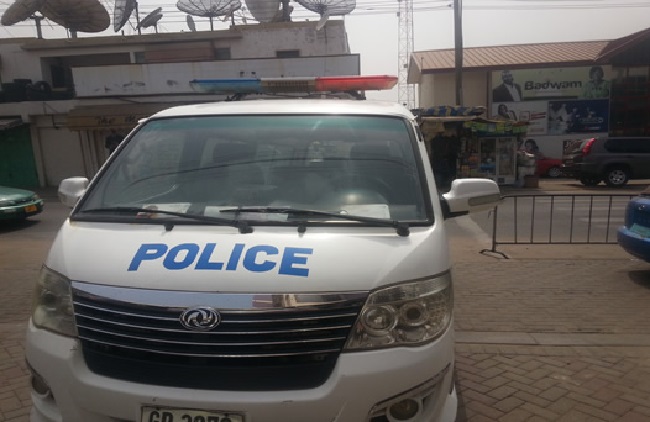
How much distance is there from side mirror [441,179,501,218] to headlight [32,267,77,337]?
7.15 feet

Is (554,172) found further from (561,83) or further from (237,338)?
(237,338)

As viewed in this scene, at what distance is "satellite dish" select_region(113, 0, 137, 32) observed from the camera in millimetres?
23562

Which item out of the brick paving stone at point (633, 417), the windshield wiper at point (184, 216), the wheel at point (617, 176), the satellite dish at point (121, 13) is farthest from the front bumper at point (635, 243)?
the satellite dish at point (121, 13)

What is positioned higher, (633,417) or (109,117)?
(109,117)

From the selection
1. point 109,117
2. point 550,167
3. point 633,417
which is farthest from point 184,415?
point 550,167

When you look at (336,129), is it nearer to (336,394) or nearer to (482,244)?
(336,394)

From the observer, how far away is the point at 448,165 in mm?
19641

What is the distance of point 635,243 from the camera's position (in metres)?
6.07

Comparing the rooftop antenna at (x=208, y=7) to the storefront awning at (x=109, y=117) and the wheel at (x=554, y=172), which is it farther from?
the wheel at (x=554, y=172)

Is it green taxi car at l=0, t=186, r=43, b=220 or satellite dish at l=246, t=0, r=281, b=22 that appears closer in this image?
green taxi car at l=0, t=186, r=43, b=220

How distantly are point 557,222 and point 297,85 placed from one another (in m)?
8.61

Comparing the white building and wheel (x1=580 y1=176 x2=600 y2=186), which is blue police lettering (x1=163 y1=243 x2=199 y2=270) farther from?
the white building

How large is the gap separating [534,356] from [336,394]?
2.68 m

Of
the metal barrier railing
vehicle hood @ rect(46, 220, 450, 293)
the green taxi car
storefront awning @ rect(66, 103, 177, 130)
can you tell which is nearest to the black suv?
the metal barrier railing
